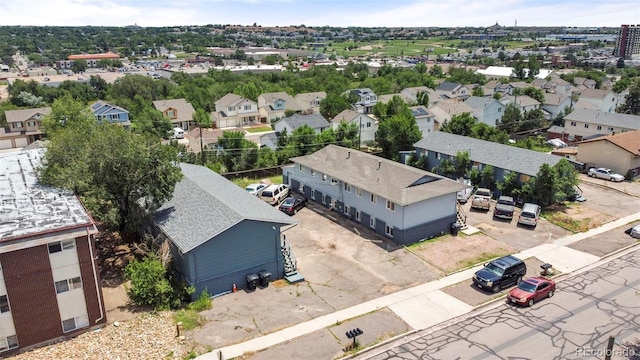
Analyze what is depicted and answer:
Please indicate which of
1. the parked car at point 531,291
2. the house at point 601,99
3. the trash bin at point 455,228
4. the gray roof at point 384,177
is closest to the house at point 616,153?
the gray roof at point 384,177

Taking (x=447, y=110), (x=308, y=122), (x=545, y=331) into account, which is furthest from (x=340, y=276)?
(x=447, y=110)

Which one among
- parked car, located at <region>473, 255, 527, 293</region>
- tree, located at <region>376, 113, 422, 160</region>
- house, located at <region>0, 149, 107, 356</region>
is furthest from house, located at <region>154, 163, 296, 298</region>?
tree, located at <region>376, 113, 422, 160</region>

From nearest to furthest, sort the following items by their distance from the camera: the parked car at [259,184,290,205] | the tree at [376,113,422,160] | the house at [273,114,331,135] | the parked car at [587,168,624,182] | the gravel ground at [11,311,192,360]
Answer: the gravel ground at [11,311,192,360] → the parked car at [259,184,290,205] → the parked car at [587,168,624,182] → the tree at [376,113,422,160] → the house at [273,114,331,135]

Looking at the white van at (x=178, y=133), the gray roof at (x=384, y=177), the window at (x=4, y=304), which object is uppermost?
the gray roof at (x=384, y=177)

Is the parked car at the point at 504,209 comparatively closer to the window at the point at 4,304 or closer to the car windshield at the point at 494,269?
the car windshield at the point at 494,269

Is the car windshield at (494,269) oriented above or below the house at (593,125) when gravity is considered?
below

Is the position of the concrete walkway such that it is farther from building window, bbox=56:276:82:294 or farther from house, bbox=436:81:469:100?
house, bbox=436:81:469:100
